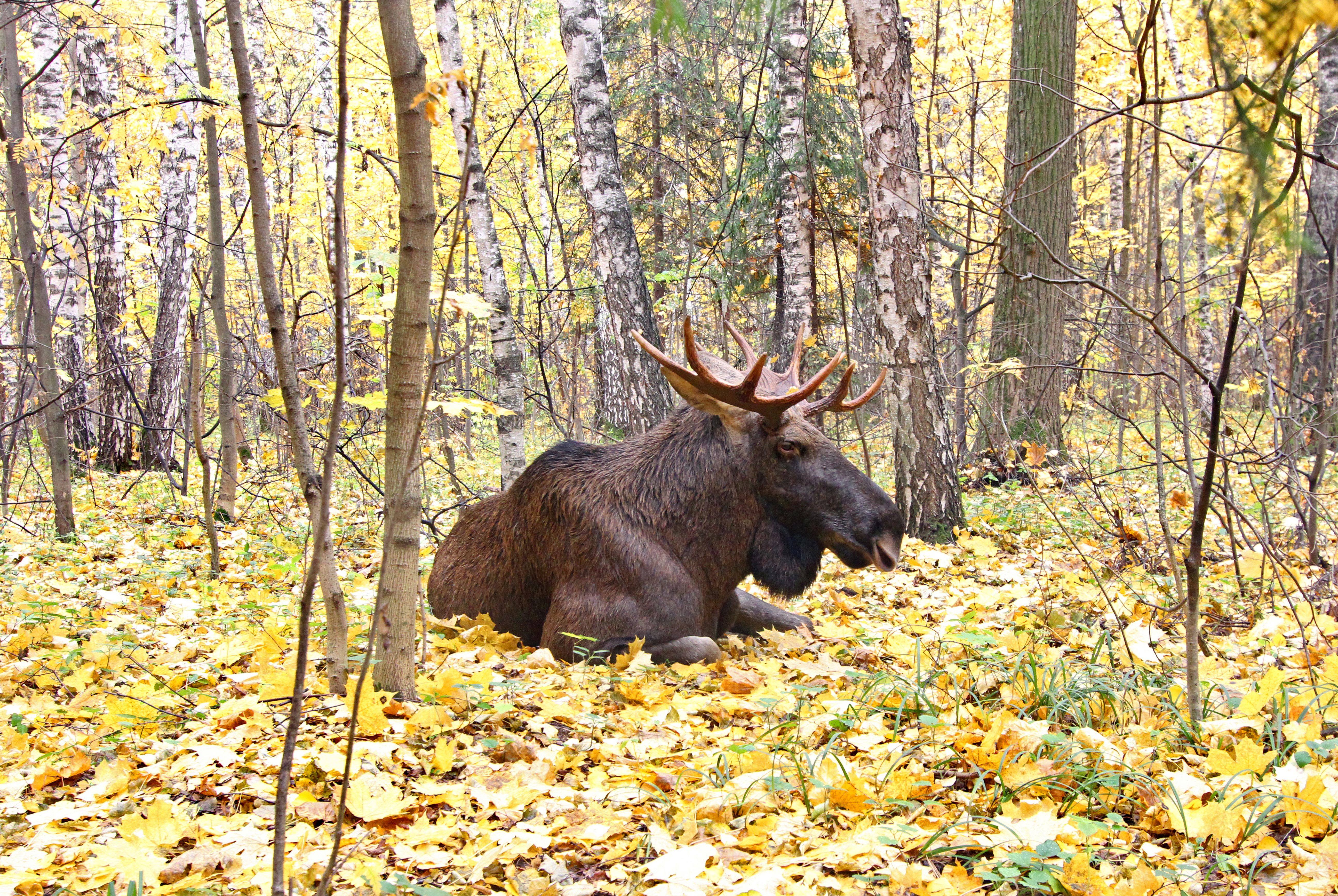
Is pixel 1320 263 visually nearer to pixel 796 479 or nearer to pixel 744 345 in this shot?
pixel 744 345

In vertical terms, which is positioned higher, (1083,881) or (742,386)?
(742,386)

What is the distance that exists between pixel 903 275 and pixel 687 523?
10.5 feet

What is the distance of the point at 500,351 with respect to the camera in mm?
8023

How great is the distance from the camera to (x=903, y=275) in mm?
7250

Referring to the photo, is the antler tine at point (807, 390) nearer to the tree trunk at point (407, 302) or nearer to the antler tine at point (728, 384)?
the antler tine at point (728, 384)

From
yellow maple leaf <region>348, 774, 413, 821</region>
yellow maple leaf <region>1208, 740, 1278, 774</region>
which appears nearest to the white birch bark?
yellow maple leaf <region>348, 774, 413, 821</region>

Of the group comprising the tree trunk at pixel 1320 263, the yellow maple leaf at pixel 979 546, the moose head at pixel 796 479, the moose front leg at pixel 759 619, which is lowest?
the moose front leg at pixel 759 619

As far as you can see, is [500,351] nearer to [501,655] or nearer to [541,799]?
[501,655]

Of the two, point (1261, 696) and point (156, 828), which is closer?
point (156, 828)

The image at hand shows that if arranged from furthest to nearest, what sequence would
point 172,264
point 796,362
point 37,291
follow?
point 172,264, point 37,291, point 796,362

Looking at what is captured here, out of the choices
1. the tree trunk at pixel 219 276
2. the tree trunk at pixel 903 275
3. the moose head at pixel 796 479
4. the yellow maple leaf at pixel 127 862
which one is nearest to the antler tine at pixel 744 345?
the moose head at pixel 796 479

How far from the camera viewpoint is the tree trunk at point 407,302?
3.10m

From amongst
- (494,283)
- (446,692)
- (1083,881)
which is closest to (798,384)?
(446,692)

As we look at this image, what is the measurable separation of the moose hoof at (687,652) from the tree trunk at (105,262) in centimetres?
1064
